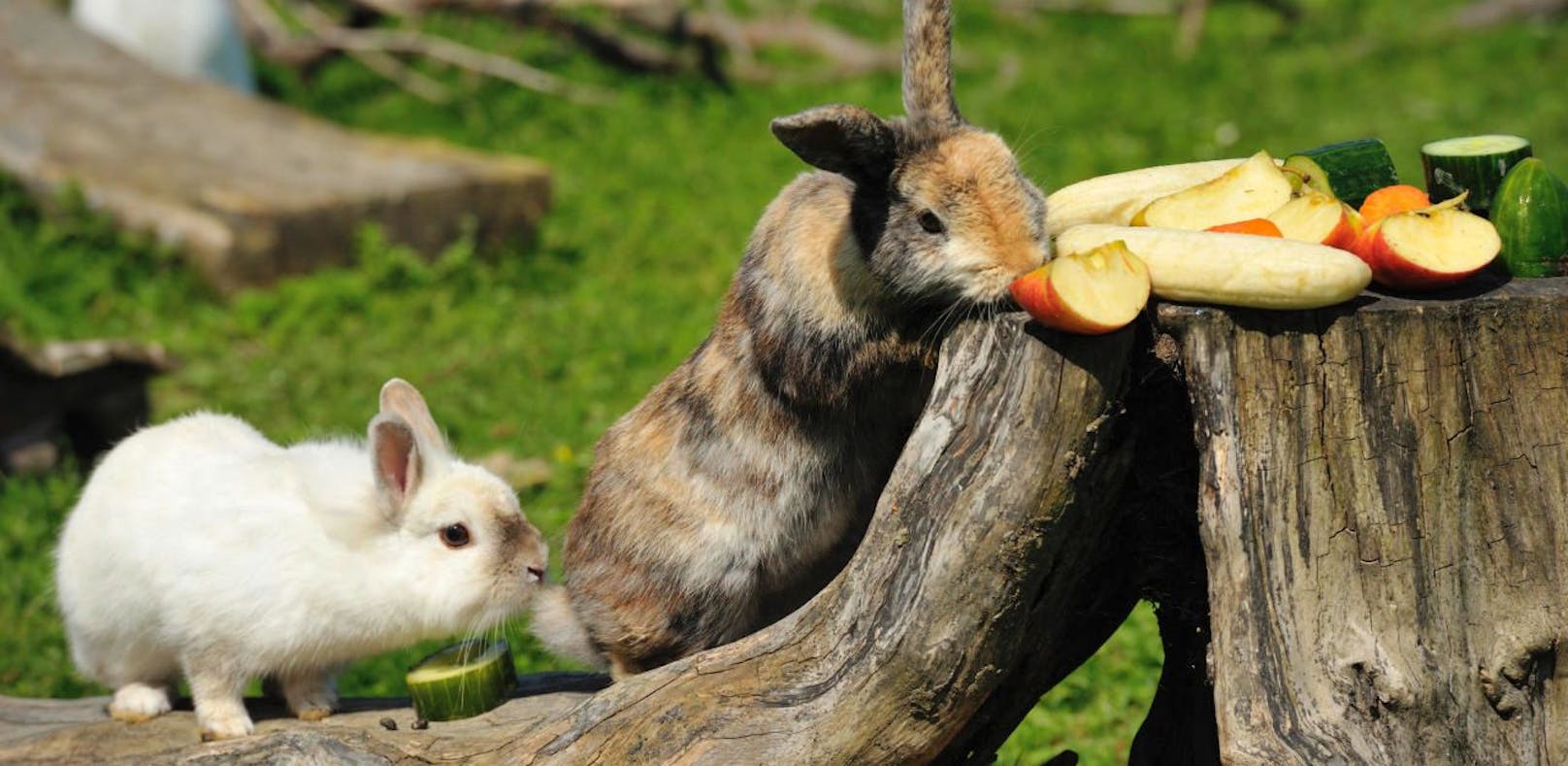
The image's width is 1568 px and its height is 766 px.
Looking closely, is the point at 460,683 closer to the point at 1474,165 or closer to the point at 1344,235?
the point at 1344,235

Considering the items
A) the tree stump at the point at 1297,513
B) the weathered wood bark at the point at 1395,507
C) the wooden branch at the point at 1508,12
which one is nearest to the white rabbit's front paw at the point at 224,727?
the tree stump at the point at 1297,513

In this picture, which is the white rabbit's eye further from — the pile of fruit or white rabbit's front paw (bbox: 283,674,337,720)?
white rabbit's front paw (bbox: 283,674,337,720)

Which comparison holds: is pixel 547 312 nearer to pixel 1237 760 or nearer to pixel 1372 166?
pixel 1372 166

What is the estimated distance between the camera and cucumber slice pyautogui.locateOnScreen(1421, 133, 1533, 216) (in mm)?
3688

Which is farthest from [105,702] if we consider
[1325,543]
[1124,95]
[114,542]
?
[1124,95]

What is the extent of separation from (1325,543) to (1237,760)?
470 mm

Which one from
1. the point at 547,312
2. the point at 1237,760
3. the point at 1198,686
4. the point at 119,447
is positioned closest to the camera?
the point at 1237,760

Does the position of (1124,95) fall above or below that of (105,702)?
above

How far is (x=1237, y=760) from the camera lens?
309cm

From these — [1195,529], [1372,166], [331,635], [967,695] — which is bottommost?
[331,635]

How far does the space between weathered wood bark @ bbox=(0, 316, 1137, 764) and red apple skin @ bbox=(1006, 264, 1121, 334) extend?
0.07 m

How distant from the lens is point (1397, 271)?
3.24 metres

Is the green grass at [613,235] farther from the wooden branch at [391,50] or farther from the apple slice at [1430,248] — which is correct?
the apple slice at [1430,248]

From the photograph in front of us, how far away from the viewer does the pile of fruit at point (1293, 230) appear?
311 cm
